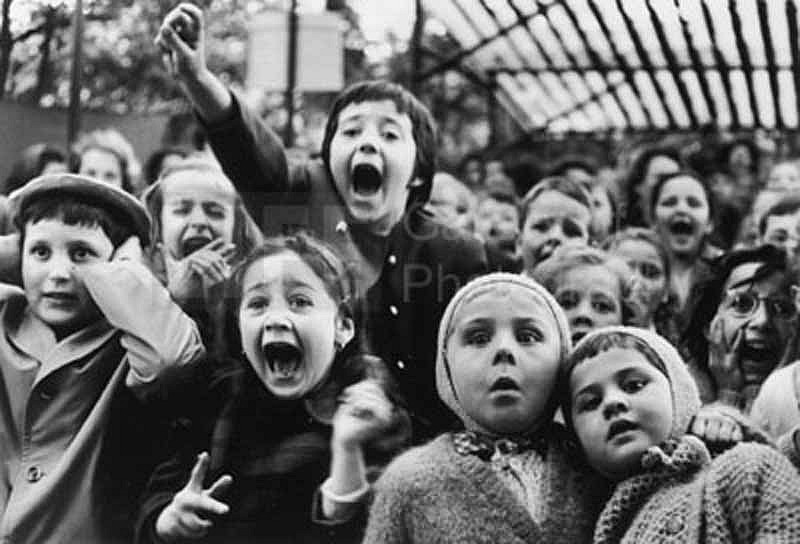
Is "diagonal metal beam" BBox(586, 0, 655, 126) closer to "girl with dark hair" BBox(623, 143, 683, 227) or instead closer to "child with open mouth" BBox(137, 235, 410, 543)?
"girl with dark hair" BBox(623, 143, 683, 227)

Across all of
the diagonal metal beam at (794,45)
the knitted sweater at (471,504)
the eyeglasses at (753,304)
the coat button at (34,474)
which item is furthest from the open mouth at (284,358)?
the diagonal metal beam at (794,45)

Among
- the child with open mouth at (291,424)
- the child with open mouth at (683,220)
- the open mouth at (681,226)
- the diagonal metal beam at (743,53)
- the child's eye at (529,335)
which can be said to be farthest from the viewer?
the open mouth at (681,226)

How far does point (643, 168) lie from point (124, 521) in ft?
5.87

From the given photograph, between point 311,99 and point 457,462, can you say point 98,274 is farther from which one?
point 457,462

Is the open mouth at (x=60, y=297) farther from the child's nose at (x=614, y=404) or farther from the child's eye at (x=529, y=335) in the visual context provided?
the child's nose at (x=614, y=404)

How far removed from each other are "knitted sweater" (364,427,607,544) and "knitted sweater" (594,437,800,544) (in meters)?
0.07

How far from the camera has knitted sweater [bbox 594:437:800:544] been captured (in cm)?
233

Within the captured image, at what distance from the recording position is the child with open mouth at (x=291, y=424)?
2.79 meters

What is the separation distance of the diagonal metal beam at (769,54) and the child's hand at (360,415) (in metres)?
1.17

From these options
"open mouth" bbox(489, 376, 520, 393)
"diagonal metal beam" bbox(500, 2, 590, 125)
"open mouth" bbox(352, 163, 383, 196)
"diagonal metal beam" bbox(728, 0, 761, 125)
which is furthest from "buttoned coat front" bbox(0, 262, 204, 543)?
"diagonal metal beam" bbox(728, 0, 761, 125)

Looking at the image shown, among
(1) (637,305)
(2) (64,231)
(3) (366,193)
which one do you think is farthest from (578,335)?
(2) (64,231)

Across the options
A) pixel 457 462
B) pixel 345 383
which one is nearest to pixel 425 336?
pixel 345 383

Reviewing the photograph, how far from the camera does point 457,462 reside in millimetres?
2539

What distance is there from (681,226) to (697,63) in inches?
16.3
